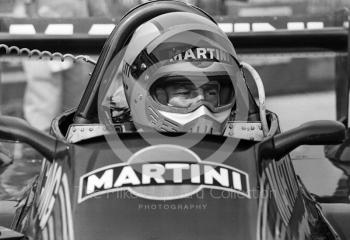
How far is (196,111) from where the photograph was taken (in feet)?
10.5

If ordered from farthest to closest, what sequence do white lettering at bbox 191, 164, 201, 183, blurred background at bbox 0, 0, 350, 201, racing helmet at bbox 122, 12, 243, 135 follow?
blurred background at bbox 0, 0, 350, 201
racing helmet at bbox 122, 12, 243, 135
white lettering at bbox 191, 164, 201, 183

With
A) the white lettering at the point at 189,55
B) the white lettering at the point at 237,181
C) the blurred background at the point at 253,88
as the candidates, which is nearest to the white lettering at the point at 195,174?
the white lettering at the point at 237,181

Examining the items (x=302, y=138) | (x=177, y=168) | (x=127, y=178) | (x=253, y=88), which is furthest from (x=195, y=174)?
(x=253, y=88)

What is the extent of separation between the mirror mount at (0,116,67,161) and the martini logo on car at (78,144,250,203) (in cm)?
21

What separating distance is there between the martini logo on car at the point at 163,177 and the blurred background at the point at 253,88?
55.0 inches

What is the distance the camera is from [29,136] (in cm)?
287

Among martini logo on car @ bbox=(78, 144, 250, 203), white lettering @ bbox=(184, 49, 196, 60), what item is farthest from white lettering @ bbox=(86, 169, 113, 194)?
white lettering @ bbox=(184, 49, 196, 60)

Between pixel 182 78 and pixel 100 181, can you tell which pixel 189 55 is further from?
pixel 100 181

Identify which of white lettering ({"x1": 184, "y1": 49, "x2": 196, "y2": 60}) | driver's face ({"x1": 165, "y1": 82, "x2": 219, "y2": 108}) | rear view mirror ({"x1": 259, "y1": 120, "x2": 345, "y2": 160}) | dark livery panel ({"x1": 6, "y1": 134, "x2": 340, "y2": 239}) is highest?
white lettering ({"x1": 184, "y1": 49, "x2": 196, "y2": 60})

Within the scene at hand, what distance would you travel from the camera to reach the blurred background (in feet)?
16.4

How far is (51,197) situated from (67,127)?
93cm

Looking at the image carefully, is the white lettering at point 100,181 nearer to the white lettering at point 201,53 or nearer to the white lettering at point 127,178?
the white lettering at point 127,178

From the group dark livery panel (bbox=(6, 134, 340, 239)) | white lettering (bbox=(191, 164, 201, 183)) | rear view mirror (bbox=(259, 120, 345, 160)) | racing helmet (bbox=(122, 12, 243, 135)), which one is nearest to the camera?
dark livery panel (bbox=(6, 134, 340, 239))

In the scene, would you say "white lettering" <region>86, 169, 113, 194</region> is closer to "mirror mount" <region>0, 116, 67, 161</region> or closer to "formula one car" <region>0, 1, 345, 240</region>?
"formula one car" <region>0, 1, 345, 240</region>
